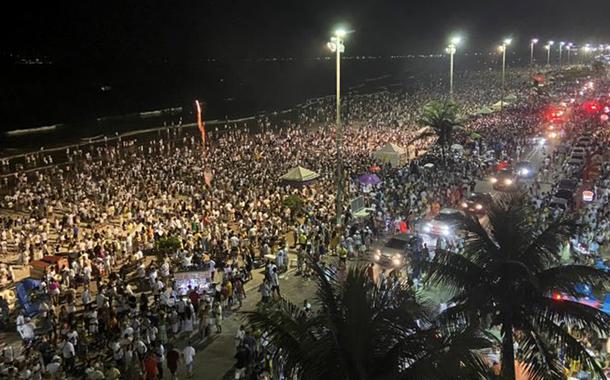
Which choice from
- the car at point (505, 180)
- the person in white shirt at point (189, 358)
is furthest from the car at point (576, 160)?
the person in white shirt at point (189, 358)

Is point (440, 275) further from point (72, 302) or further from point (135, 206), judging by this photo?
point (135, 206)

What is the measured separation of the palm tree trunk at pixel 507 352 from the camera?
332 inches

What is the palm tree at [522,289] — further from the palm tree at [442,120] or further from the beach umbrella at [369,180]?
the palm tree at [442,120]

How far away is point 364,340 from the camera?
20.0 ft

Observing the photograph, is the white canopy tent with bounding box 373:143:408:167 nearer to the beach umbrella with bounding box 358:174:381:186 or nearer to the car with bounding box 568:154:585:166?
the beach umbrella with bounding box 358:174:381:186

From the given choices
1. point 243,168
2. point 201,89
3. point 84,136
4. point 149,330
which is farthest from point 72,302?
point 201,89

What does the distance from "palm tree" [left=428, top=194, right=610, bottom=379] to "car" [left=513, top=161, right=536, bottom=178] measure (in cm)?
2310

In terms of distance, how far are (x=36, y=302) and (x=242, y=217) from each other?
33.8 ft

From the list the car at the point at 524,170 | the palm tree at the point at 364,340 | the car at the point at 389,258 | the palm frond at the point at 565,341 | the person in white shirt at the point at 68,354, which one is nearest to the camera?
the palm tree at the point at 364,340

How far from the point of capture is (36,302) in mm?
16453

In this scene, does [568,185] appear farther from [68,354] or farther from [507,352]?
[68,354]

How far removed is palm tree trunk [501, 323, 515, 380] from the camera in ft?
27.7

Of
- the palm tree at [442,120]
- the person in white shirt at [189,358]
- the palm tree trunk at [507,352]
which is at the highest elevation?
the palm tree at [442,120]

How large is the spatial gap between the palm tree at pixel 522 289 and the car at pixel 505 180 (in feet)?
56.8
